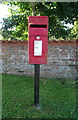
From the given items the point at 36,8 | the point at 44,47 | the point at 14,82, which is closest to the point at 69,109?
the point at 44,47

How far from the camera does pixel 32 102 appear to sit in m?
3.87

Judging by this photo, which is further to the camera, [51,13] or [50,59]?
[51,13]

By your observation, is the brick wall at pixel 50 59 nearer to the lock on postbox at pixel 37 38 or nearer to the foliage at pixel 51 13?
the lock on postbox at pixel 37 38

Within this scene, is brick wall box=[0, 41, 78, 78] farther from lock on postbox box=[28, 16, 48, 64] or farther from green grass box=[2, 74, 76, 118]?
lock on postbox box=[28, 16, 48, 64]

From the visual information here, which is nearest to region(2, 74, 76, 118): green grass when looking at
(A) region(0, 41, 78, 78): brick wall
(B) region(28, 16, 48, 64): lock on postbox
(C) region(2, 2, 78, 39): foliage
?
(A) region(0, 41, 78, 78): brick wall

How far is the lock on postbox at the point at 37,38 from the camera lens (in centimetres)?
335

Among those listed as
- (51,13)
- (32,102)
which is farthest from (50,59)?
(51,13)

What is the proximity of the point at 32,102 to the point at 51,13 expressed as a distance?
748cm

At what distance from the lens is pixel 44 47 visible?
11.4 feet

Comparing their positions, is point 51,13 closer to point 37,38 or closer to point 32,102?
point 37,38

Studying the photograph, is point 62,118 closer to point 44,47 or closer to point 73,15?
point 44,47

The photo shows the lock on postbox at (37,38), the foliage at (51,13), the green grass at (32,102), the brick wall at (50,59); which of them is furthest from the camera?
the foliage at (51,13)

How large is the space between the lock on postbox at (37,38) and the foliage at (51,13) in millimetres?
6107

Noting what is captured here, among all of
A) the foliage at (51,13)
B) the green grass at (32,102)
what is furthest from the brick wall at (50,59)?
the foliage at (51,13)
